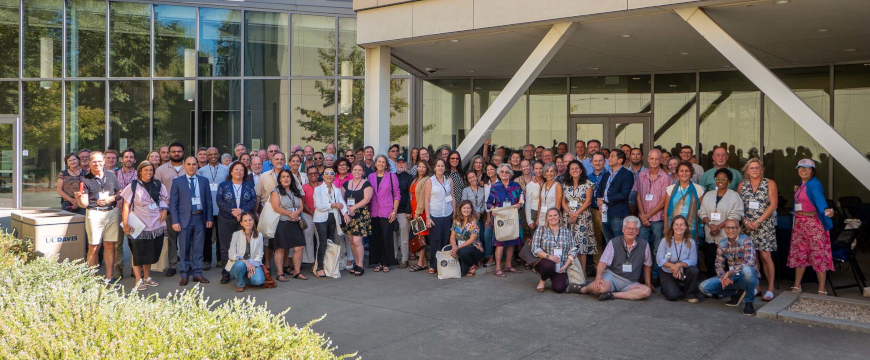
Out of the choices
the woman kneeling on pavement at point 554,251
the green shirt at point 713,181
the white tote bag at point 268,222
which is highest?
the green shirt at point 713,181

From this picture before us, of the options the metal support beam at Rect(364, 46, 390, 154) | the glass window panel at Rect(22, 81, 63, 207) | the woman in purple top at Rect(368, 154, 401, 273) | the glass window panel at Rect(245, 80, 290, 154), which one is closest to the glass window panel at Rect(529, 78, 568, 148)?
the metal support beam at Rect(364, 46, 390, 154)

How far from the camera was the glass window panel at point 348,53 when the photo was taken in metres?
17.0

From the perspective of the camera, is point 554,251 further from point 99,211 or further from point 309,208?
point 99,211

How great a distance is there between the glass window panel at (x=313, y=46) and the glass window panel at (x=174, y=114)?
2.94 metres

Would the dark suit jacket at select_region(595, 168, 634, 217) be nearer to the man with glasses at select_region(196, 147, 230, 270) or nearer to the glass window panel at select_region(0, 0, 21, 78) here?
the man with glasses at select_region(196, 147, 230, 270)

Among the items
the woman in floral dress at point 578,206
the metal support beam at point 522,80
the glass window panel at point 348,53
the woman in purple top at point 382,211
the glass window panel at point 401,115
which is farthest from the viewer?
the glass window panel at point 348,53

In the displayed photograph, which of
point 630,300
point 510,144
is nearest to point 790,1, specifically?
point 630,300

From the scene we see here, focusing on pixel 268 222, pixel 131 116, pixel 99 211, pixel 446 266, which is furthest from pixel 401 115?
pixel 99 211

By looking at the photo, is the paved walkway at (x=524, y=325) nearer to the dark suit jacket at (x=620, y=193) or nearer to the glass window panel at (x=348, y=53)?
the dark suit jacket at (x=620, y=193)

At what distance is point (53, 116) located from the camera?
17.7 metres

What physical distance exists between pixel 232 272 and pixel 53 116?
12625mm

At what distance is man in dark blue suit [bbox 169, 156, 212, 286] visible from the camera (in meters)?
8.44

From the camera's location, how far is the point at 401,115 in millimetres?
16672

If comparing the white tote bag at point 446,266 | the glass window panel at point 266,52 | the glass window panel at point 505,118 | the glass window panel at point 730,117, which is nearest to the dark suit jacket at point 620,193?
the white tote bag at point 446,266
